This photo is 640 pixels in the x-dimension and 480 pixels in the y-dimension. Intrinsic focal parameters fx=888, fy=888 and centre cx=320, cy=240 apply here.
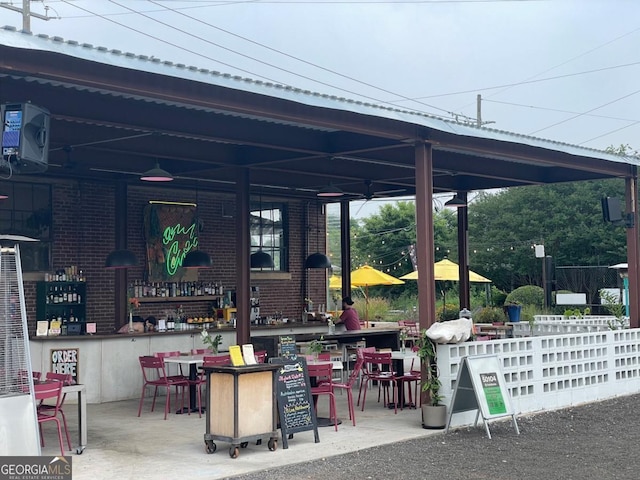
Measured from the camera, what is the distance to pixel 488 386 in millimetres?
9945

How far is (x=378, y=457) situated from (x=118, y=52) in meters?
4.45

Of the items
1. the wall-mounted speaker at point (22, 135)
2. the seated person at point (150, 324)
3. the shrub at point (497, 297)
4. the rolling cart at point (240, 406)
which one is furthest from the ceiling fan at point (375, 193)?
the shrub at point (497, 297)

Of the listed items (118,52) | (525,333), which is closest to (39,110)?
(118,52)

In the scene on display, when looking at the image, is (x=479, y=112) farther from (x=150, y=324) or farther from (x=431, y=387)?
(x=431, y=387)

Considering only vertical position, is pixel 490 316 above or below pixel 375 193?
below

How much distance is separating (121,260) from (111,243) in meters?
1.01

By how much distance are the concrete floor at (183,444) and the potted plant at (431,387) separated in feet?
0.56

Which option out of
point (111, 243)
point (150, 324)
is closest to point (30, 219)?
point (111, 243)

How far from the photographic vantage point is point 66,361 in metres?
12.7

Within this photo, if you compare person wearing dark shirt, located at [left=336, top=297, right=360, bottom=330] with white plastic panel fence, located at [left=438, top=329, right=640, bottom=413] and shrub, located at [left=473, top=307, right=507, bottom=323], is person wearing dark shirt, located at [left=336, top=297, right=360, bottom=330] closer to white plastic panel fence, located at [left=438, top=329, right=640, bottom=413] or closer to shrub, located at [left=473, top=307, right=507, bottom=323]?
white plastic panel fence, located at [left=438, top=329, right=640, bottom=413]

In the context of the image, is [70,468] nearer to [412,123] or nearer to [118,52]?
[118,52]

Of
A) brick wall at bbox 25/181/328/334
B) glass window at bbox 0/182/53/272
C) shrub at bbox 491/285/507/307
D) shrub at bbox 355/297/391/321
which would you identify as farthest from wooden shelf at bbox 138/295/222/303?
shrub at bbox 491/285/507/307

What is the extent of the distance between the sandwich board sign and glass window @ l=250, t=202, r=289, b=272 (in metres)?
8.74

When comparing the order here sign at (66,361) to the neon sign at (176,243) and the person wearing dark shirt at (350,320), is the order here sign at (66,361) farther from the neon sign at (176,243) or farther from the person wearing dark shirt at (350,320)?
the person wearing dark shirt at (350,320)
